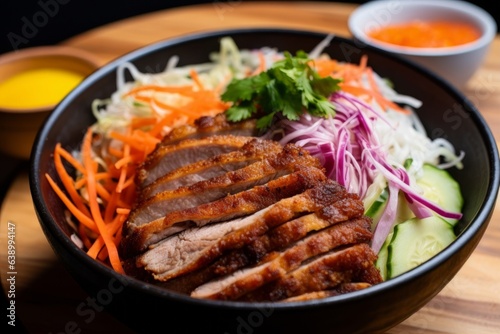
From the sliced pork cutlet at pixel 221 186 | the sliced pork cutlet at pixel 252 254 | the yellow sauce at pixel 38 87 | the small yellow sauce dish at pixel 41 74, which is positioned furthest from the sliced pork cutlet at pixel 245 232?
the yellow sauce at pixel 38 87

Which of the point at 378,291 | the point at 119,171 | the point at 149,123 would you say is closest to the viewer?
the point at 378,291

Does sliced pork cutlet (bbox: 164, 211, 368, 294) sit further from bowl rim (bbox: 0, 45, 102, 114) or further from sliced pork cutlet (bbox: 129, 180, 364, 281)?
bowl rim (bbox: 0, 45, 102, 114)

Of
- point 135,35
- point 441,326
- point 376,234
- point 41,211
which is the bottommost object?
point 441,326

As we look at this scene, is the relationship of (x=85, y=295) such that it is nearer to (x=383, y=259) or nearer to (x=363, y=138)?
(x=383, y=259)

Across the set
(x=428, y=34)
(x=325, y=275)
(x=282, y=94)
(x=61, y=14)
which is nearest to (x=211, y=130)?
(x=282, y=94)

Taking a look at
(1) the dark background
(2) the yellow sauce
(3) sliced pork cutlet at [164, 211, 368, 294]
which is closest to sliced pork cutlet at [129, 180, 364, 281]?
(3) sliced pork cutlet at [164, 211, 368, 294]

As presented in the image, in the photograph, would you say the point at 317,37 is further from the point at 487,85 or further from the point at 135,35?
the point at 135,35

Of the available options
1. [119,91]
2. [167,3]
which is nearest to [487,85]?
[119,91]
